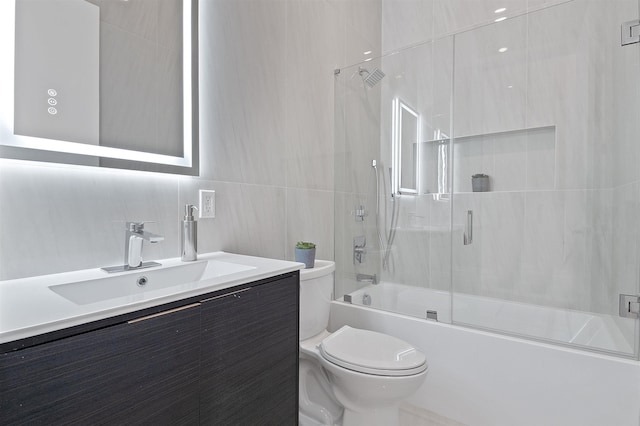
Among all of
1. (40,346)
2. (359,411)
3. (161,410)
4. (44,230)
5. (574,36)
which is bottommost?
(359,411)

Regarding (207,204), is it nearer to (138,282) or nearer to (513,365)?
(138,282)

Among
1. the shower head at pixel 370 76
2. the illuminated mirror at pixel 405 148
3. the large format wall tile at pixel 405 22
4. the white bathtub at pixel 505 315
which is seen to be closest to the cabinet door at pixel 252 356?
the white bathtub at pixel 505 315

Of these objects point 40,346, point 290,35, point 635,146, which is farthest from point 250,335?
point 635,146

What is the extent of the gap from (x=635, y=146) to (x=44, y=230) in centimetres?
223

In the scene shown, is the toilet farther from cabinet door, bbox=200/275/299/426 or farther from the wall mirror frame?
the wall mirror frame

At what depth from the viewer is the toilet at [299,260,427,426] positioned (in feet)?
4.18

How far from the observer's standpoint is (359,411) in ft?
4.67

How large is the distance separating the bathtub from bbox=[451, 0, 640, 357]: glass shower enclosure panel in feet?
0.06

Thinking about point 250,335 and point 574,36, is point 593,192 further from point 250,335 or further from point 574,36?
point 250,335

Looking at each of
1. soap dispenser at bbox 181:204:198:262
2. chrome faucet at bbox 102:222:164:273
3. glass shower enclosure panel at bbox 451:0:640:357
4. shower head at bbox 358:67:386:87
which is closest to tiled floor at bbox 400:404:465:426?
glass shower enclosure panel at bbox 451:0:640:357

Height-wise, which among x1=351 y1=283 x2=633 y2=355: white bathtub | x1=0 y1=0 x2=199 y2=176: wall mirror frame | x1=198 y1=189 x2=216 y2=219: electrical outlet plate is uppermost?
x1=0 y1=0 x2=199 y2=176: wall mirror frame

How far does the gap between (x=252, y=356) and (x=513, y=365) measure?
4.15ft

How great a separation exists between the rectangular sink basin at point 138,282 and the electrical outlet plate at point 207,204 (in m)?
0.23

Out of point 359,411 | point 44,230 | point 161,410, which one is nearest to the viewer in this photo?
point 161,410
